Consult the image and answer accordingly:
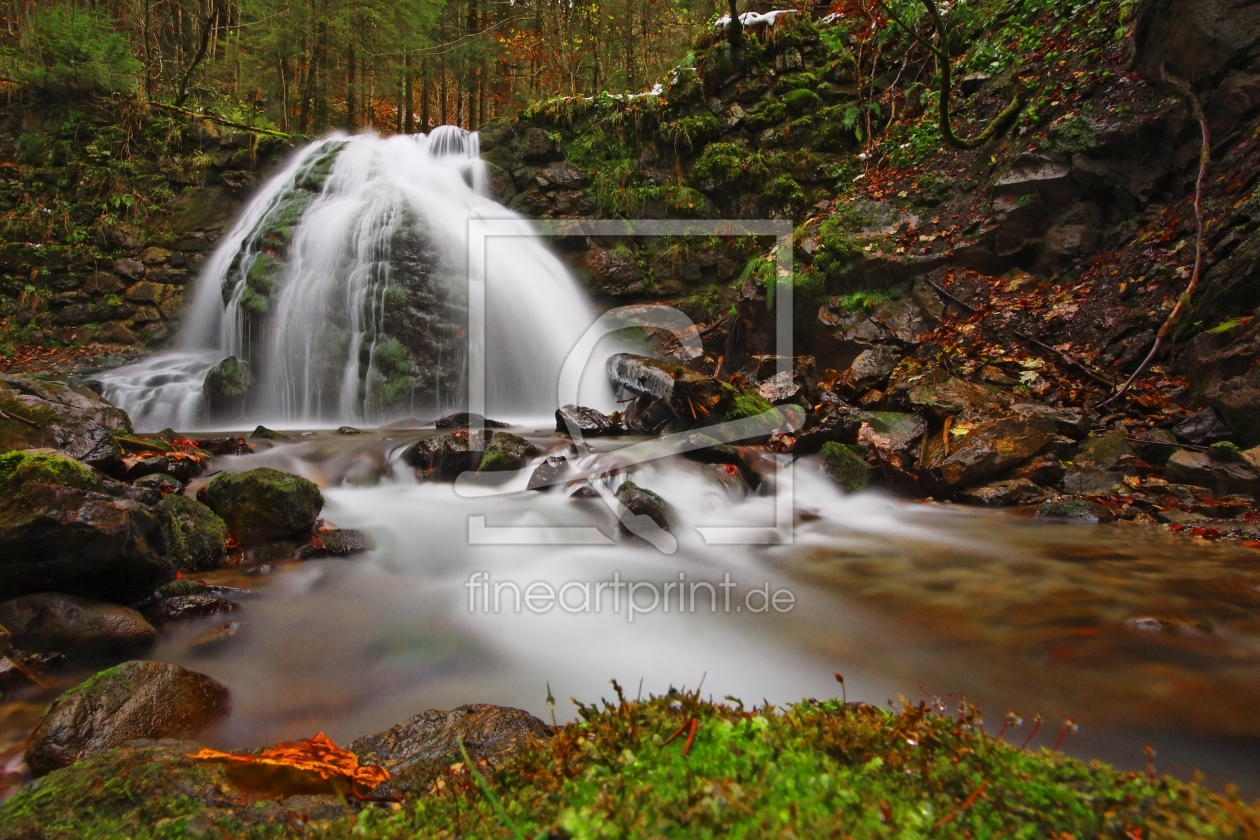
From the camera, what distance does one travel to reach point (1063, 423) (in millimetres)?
5852

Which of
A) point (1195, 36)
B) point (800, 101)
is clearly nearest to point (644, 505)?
point (1195, 36)

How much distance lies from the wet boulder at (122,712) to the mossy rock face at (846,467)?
5.41 m

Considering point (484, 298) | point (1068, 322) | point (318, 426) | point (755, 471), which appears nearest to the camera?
point (755, 471)

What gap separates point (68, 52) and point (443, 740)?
1830 cm

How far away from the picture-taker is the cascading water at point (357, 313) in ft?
33.9

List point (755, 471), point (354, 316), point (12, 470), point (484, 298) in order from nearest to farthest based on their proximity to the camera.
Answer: point (12, 470)
point (755, 471)
point (354, 316)
point (484, 298)

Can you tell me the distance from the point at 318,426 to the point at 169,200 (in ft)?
25.7

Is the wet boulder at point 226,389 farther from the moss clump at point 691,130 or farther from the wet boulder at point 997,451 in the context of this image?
the wet boulder at point 997,451

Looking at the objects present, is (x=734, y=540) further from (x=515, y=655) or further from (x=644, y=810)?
(x=644, y=810)

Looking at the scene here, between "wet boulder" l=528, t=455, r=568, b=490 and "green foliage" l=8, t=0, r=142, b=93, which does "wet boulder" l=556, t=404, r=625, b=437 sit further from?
"green foliage" l=8, t=0, r=142, b=93

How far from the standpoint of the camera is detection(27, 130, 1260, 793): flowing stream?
2.66 m

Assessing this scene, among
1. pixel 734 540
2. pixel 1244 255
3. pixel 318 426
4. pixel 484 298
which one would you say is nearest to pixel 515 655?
→ pixel 734 540

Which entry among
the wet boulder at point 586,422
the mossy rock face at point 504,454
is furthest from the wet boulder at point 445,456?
the wet boulder at point 586,422

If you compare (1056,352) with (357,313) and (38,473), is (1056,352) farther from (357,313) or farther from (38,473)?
(357,313)
